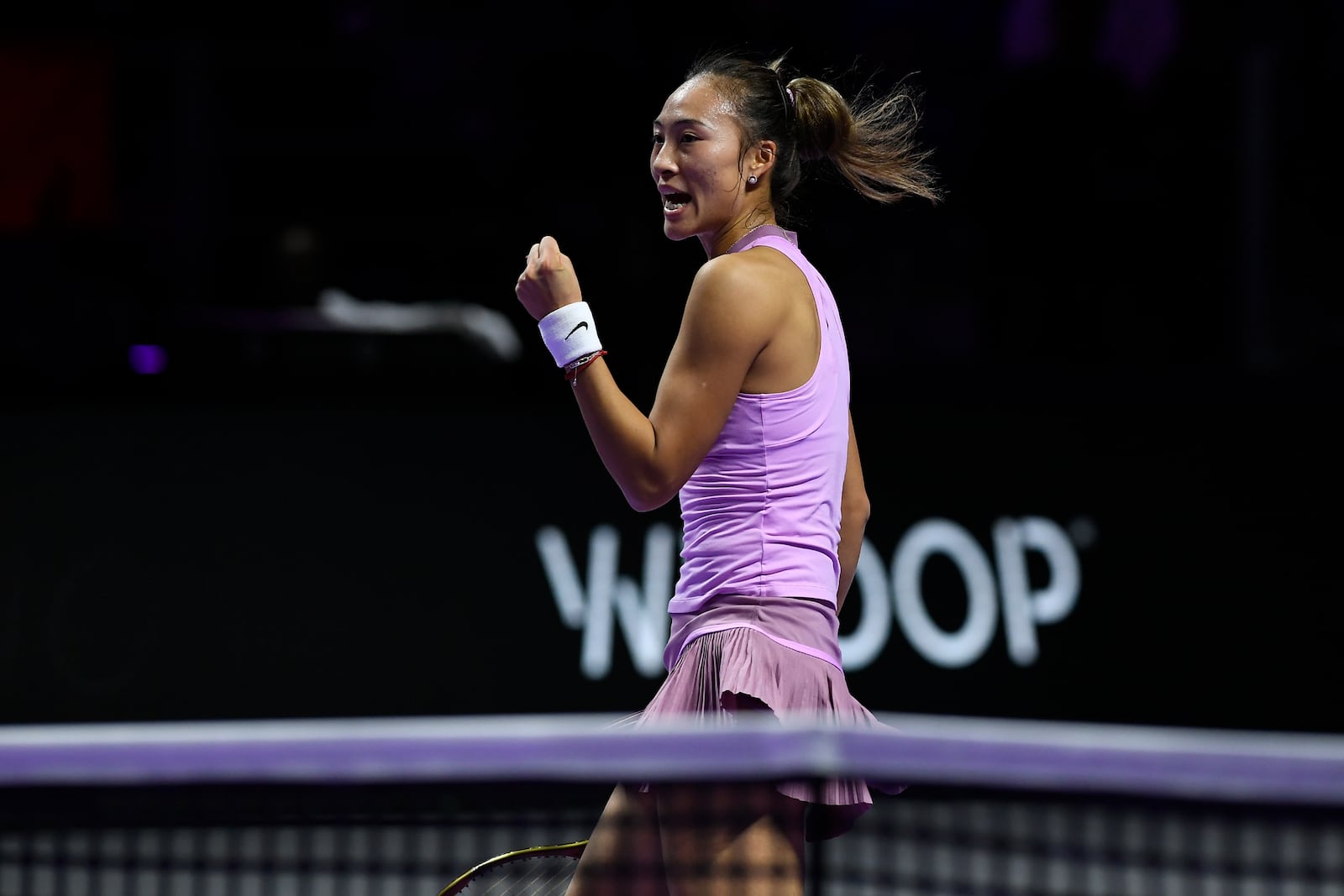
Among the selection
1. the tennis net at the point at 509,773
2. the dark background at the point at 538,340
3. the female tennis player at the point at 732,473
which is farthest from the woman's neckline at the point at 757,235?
Answer: the dark background at the point at 538,340

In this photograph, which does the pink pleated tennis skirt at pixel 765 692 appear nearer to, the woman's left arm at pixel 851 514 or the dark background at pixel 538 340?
the woman's left arm at pixel 851 514

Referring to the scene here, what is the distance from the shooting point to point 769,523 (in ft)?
8.25

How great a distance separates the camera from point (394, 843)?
14.5 feet

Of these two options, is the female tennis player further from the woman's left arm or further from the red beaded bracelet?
the woman's left arm

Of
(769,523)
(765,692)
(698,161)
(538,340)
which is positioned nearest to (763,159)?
(698,161)

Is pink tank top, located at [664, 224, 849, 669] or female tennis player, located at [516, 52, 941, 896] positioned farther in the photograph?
pink tank top, located at [664, 224, 849, 669]

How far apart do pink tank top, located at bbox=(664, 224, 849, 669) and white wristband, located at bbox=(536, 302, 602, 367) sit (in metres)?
0.22

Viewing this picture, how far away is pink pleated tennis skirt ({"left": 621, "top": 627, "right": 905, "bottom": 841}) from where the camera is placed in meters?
2.42

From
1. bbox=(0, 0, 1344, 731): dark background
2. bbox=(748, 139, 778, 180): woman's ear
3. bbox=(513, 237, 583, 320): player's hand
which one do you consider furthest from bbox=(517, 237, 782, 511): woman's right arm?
bbox=(0, 0, 1344, 731): dark background

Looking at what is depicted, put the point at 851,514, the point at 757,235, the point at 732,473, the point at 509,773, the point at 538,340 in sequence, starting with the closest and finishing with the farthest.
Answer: the point at 509,773 → the point at 732,473 → the point at 757,235 → the point at 851,514 → the point at 538,340

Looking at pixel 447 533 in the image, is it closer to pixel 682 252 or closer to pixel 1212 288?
pixel 682 252

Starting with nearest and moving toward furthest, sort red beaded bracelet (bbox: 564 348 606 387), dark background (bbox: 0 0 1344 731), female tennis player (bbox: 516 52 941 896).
A: female tennis player (bbox: 516 52 941 896)
red beaded bracelet (bbox: 564 348 606 387)
dark background (bbox: 0 0 1344 731)

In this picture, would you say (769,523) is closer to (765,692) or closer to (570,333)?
(765,692)

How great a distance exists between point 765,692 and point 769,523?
0.24 meters
